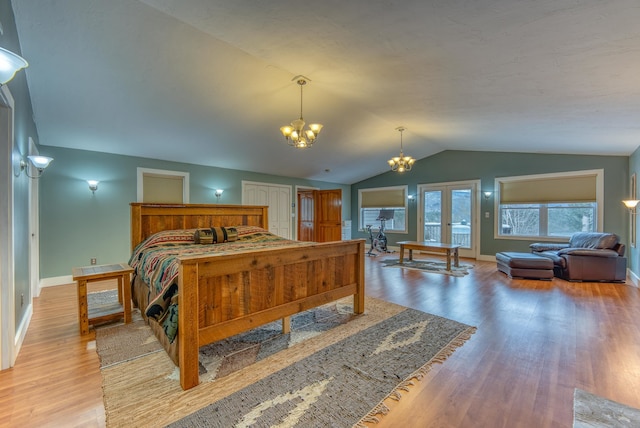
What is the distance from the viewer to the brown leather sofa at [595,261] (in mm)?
4535

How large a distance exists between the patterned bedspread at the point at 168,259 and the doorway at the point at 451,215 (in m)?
5.27

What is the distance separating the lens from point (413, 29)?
209 cm

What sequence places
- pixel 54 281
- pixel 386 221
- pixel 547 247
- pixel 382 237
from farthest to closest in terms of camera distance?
1. pixel 386 221
2. pixel 382 237
3. pixel 547 247
4. pixel 54 281

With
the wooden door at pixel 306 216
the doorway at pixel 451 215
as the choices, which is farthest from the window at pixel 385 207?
the wooden door at pixel 306 216

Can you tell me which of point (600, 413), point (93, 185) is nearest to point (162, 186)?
point (93, 185)

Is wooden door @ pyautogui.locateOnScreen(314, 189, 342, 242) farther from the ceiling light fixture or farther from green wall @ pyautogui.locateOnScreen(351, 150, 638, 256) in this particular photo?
the ceiling light fixture

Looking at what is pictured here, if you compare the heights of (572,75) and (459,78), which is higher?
(459,78)

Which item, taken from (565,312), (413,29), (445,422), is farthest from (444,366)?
(413,29)

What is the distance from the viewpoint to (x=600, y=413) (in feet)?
5.28

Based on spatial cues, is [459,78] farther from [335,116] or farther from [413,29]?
[335,116]

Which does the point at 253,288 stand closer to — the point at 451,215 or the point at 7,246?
the point at 7,246

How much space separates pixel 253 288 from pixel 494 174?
680 cm

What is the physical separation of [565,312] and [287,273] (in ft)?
10.8

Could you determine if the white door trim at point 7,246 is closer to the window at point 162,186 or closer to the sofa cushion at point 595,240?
the window at point 162,186
